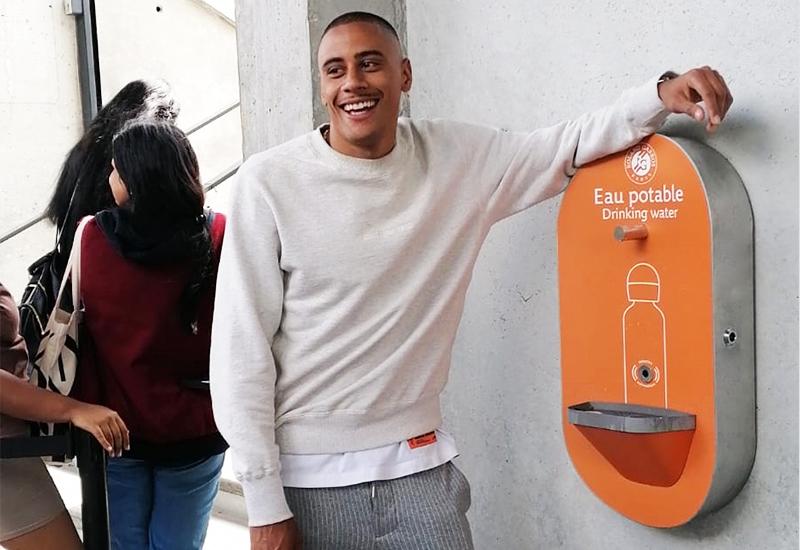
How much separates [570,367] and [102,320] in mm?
1053

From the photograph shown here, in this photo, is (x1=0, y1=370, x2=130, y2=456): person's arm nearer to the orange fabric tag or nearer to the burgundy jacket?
the burgundy jacket

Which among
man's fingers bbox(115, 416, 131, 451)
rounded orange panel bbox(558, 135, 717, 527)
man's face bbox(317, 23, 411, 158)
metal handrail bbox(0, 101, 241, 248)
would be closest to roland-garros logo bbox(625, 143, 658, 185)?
rounded orange panel bbox(558, 135, 717, 527)

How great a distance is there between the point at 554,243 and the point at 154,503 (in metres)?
1.14

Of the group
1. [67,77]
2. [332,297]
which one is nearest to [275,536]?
[332,297]

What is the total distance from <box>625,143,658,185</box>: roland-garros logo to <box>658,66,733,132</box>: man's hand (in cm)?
9

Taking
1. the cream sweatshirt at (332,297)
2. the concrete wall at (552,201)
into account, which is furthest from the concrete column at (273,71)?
the cream sweatshirt at (332,297)

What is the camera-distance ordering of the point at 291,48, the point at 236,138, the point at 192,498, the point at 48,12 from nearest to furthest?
the point at 192,498
the point at 291,48
the point at 48,12
the point at 236,138

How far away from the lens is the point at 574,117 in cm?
192

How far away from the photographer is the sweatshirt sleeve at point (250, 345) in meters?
1.61

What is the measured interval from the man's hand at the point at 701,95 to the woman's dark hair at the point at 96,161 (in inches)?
52.1

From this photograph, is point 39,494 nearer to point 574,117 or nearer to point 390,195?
point 390,195

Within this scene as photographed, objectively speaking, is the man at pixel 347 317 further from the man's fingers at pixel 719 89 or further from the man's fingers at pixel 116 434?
the man's fingers at pixel 116 434

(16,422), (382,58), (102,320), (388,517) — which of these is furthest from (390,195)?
(16,422)

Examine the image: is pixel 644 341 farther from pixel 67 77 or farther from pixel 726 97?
pixel 67 77
